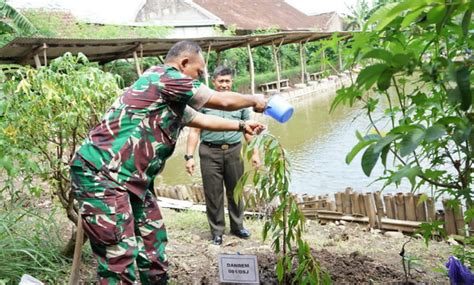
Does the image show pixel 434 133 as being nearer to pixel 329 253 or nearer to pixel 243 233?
pixel 329 253

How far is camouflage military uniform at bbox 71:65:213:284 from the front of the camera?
2348 millimetres

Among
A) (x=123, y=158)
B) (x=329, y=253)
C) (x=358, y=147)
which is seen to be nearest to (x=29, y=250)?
(x=123, y=158)

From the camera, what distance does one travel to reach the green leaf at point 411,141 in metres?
0.96

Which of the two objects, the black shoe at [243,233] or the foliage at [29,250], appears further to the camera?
the black shoe at [243,233]

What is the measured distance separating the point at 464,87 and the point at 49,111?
8.79 feet

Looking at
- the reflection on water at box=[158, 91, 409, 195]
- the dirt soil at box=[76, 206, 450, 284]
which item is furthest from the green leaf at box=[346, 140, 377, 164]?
the reflection on water at box=[158, 91, 409, 195]

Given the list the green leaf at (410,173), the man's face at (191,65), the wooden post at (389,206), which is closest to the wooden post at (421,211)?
the wooden post at (389,206)

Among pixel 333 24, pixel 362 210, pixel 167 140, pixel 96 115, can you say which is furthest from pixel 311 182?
pixel 333 24

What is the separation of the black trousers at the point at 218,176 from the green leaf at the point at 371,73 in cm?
340

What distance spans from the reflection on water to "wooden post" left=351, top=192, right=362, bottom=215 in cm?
18

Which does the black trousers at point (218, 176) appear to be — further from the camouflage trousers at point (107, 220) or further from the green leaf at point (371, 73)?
the green leaf at point (371, 73)

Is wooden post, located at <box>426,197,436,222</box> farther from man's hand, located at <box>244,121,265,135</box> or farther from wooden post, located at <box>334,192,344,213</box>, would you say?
man's hand, located at <box>244,121,265,135</box>

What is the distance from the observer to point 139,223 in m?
2.78

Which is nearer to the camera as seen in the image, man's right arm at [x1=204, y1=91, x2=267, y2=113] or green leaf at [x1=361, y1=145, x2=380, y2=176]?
green leaf at [x1=361, y1=145, x2=380, y2=176]
